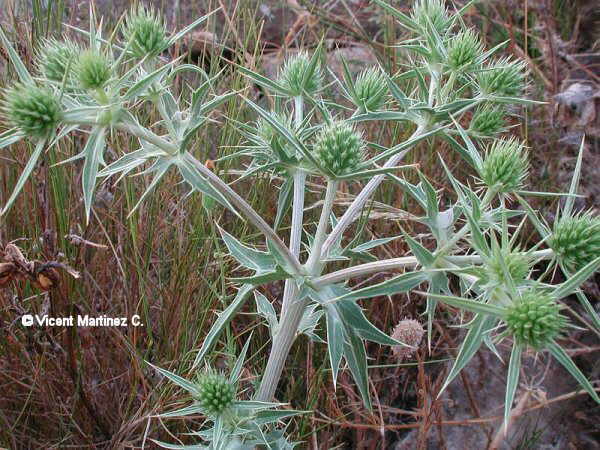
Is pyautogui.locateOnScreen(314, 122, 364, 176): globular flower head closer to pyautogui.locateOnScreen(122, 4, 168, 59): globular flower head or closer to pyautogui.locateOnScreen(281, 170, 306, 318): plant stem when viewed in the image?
pyautogui.locateOnScreen(281, 170, 306, 318): plant stem

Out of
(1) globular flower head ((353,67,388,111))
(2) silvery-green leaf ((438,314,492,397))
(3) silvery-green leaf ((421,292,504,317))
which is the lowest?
(2) silvery-green leaf ((438,314,492,397))

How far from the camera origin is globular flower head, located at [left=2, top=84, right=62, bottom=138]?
1045 mm

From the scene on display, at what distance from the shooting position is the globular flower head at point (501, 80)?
1444mm

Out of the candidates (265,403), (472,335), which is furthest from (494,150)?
(265,403)

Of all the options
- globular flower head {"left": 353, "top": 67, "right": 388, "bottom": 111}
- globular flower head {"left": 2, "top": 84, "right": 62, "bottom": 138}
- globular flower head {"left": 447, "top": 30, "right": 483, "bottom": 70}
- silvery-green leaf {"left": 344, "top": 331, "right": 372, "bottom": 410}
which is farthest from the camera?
globular flower head {"left": 353, "top": 67, "right": 388, "bottom": 111}

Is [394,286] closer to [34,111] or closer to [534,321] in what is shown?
[534,321]

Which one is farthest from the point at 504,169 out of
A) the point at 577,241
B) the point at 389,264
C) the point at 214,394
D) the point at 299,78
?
the point at 214,394

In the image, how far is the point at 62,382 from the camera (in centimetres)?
181

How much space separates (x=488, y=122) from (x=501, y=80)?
10 cm

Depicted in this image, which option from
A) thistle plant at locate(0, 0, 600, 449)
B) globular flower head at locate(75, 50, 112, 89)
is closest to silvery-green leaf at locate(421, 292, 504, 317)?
thistle plant at locate(0, 0, 600, 449)

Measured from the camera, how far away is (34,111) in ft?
3.47

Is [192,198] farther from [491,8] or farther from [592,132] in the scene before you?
[491,8]

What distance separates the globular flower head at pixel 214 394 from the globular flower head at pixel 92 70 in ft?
2.24

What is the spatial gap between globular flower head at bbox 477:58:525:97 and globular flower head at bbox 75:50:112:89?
2.87 ft
